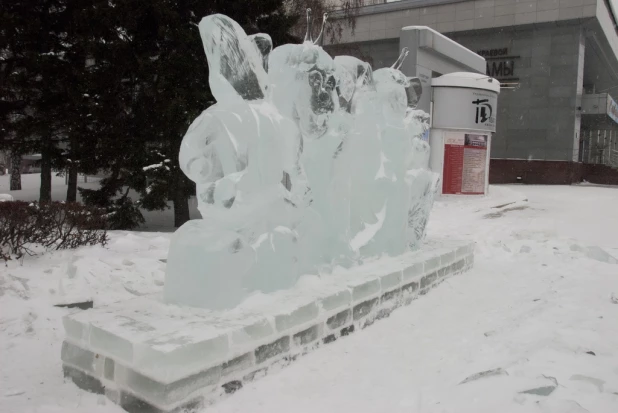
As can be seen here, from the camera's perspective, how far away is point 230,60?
3455 millimetres

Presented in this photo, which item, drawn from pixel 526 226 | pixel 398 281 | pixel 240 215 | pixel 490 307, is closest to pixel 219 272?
pixel 240 215

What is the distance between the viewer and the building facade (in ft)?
70.8

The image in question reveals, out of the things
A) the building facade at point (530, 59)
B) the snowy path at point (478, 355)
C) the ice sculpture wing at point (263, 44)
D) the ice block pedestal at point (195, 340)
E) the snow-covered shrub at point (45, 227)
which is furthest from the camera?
the building facade at point (530, 59)

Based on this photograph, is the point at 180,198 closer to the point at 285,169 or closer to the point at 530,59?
the point at 285,169

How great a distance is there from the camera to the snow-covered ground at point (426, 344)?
2750 mm

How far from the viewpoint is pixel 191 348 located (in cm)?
259

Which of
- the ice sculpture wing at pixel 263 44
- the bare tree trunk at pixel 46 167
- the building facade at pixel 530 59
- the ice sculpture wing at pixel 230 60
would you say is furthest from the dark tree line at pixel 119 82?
the building facade at pixel 530 59

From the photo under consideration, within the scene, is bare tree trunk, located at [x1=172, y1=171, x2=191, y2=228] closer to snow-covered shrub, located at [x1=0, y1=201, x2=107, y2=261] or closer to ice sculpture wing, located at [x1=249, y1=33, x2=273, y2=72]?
snow-covered shrub, located at [x1=0, y1=201, x2=107, y2=261]

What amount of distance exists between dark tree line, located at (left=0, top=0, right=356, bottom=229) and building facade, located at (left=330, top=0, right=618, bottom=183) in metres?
13.8

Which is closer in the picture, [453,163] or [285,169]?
[285,169]

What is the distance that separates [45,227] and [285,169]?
10.3ft

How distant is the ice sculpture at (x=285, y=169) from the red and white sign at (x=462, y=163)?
8.96 m

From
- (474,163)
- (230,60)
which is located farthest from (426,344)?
(474,163)

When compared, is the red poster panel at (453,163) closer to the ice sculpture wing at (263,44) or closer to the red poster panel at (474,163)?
the red poster panel at (474,163)
